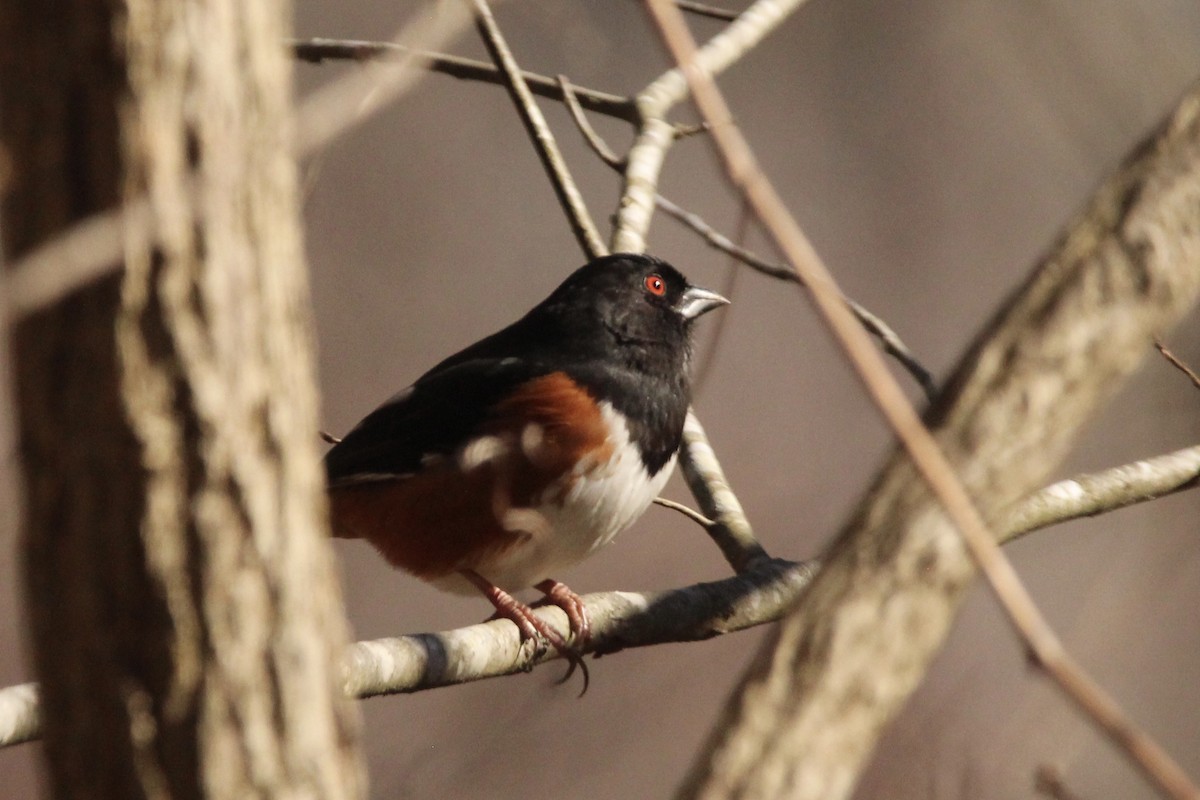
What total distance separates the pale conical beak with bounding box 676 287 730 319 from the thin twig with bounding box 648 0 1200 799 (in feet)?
8.19

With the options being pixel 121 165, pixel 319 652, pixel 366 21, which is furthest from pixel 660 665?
pixel 366 21

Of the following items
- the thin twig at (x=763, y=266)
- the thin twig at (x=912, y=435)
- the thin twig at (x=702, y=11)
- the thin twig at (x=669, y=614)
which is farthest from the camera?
the thin twig at (x=702, y=11)

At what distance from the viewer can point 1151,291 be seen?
1.05m

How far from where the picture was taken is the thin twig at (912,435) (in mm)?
782

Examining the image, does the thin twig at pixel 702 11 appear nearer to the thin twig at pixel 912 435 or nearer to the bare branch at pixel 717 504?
the bare branch at pixel 717 504

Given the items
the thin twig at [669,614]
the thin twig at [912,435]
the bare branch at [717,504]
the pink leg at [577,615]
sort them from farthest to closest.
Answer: the bare branch at [717,504]
the pink leg at [577,615]
the thin twig at [669,614]
the thin twig at [912,435]

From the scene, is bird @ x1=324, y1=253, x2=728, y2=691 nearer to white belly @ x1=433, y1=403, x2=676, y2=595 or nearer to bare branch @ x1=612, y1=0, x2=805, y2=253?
white belly @ x1=433, y1=403, x2=676, y2=595

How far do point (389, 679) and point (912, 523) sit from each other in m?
1.42

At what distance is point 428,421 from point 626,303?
55 cm

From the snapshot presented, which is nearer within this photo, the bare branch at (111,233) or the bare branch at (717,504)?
the bare branch at (111,233)

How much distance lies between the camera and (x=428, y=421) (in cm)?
331

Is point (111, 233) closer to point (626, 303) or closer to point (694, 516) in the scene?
point (694, 516)

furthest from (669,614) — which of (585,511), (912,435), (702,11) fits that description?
(912,435)

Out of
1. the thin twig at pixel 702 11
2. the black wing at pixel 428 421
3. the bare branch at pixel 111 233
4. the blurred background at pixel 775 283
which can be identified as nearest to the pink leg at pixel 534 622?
the blurred background at pixel 775 283
